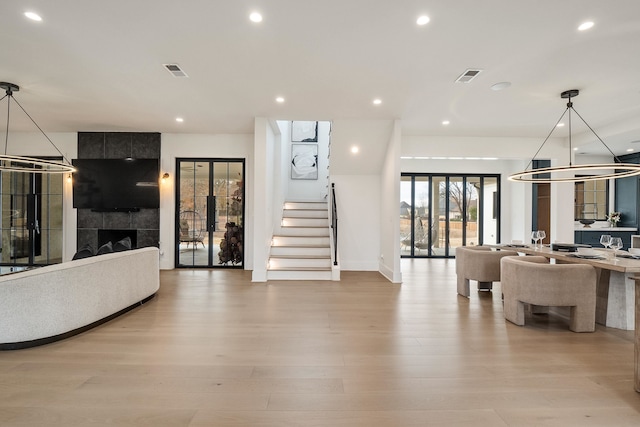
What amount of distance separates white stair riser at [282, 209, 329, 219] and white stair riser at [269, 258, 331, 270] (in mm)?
1669

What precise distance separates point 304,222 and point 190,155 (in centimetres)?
303

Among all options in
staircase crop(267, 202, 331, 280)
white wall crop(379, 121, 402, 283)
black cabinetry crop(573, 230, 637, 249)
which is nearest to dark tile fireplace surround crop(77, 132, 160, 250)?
staircase crop(267, 202, 331, 280)

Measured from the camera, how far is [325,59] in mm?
3732

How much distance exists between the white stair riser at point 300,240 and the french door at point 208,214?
2.85 feet

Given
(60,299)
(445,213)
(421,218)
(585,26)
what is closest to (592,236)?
(445,213)

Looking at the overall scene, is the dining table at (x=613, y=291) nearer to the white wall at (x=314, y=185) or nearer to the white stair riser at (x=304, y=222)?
the white stair riser at (x=304, y=222)

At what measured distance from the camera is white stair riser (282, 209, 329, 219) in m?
7.94

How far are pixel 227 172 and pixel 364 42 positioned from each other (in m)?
4.88

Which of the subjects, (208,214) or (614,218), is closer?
(208,214)

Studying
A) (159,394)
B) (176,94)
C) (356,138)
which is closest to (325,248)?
(356,138)

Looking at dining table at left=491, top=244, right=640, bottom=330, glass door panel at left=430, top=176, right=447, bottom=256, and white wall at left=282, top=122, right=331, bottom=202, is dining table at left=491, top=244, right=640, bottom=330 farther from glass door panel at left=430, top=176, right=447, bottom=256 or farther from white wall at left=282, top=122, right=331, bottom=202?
white wall at left=282, top=122, right=331, bottom=202

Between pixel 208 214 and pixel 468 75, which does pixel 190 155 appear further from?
pixel 468 75

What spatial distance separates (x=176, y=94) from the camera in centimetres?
491

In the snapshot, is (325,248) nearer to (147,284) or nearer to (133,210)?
(147,284)
